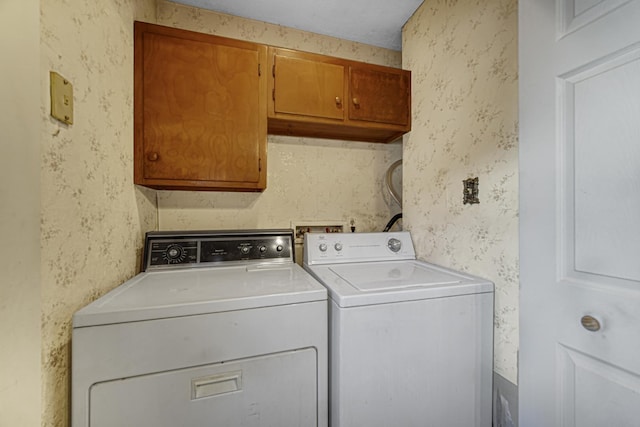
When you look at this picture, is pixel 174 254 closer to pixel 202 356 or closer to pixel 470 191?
pixel 202 356

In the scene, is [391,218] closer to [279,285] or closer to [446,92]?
[446,92]

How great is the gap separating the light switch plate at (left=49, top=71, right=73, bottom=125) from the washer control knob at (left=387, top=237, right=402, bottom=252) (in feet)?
5.15

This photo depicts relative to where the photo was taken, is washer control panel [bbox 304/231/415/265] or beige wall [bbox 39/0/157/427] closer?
beige wall [bbox 39/0/157/427]

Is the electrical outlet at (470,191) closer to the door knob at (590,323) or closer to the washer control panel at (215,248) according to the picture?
the door knob at (590,323)

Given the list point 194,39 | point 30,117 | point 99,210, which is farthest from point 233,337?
point 194,39

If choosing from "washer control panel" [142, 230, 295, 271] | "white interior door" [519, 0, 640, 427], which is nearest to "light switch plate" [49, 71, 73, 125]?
"washer control panel" [142, 230, 295, 271]

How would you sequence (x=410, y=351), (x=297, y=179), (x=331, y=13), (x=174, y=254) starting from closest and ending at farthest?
(x=410, y=351) → (x=174, y=254) → (x=331, y=13) → (x=297, y=179)

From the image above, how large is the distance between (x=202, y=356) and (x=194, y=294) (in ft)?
0.70

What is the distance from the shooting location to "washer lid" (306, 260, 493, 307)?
3.19 feet

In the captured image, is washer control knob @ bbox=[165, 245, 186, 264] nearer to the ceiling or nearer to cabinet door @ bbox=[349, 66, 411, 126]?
cabinet door @ bbox=[349, 66, 411, 126]

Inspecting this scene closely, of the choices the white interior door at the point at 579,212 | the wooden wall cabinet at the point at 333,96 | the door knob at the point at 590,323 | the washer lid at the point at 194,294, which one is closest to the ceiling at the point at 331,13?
the wooden wall cabinet at the point at 333,96

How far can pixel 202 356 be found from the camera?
84 centimetres

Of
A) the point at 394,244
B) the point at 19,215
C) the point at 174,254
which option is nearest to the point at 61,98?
the point at 19,215

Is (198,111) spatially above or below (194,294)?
above
